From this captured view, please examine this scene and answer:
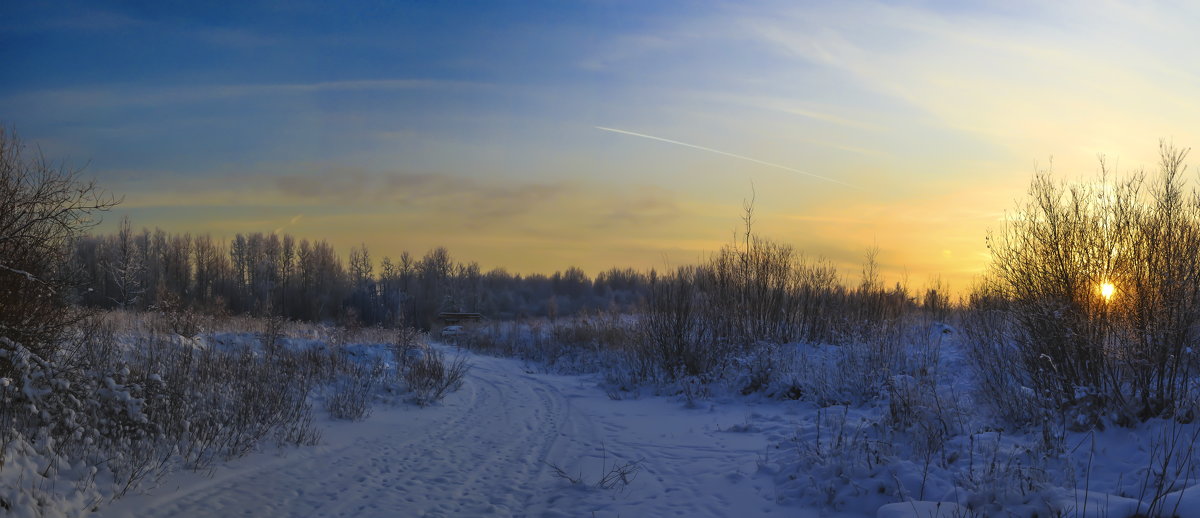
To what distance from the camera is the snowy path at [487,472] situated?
607cm

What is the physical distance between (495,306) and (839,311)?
68.1 m

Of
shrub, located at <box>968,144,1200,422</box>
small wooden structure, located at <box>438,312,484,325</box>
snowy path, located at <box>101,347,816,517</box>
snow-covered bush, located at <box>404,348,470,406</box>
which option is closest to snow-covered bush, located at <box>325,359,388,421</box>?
snowy path, located at <box>101,347,816,517</box>

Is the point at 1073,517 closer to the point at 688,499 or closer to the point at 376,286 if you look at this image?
the point at 688,499

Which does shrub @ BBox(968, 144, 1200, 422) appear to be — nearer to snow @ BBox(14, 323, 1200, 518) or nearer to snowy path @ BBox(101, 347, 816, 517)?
snow @ BBox(14, 323, 1200, 518)

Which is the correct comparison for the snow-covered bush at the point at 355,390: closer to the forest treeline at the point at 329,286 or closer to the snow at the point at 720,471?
the snow at the point at 720,471

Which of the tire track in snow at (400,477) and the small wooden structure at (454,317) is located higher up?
the tire track in snow at (400,477)

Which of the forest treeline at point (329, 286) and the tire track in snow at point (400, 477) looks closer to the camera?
the tire track in snow at point (400, 477)

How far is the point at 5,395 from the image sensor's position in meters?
6.21

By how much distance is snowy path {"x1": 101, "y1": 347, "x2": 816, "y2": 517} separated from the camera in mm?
6074

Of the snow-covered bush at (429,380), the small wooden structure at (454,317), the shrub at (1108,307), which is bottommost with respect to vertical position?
the small wooden structure at (454,317)

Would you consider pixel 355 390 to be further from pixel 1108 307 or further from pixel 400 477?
pixel 1108 307

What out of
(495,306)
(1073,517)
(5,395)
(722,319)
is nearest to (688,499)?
(1073,517)

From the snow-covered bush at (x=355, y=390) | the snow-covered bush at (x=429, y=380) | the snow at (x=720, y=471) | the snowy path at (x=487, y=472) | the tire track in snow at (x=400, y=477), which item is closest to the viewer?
the snow at (x=720, y=471)

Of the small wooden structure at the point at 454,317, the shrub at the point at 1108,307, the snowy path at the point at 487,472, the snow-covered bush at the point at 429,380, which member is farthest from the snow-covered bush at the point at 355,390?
the small wooden structure at the point at 454,317
